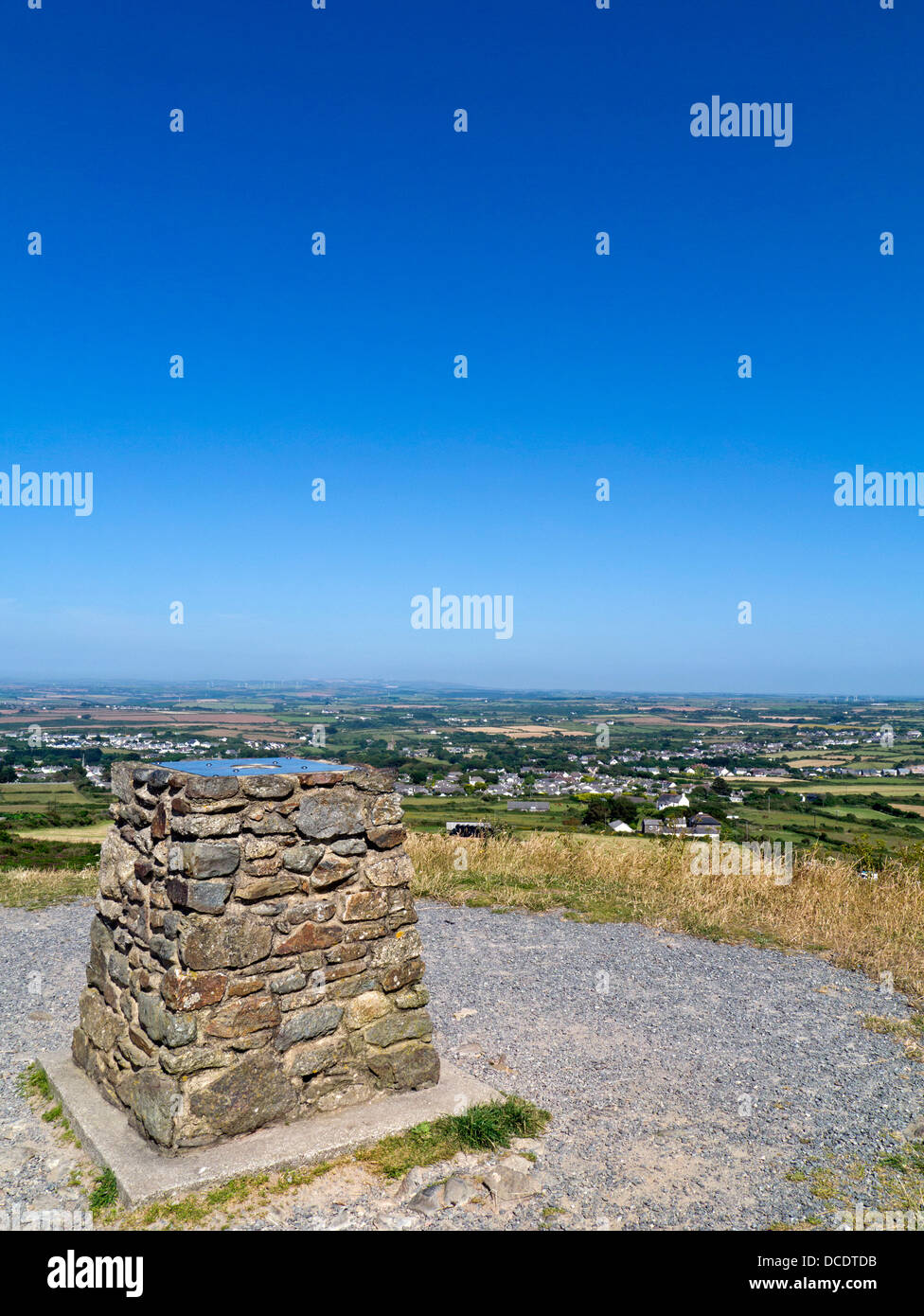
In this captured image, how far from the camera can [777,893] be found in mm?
10945

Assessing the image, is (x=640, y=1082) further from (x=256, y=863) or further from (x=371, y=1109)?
(x=256, y=863)

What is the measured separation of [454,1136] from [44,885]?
1020 centimetres

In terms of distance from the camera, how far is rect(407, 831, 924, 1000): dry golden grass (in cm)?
933

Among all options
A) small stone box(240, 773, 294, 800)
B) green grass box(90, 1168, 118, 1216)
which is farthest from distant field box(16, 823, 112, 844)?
small stone box(240, 773, 294, 800)

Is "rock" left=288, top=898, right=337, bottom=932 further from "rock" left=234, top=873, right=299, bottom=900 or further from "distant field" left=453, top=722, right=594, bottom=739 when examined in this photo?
"distant field" left=453, top=722, right=594, bottom=739

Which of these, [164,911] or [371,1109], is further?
[371,1109]

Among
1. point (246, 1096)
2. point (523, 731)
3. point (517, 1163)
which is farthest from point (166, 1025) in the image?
point (523, 731)

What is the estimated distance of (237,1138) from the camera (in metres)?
4.54

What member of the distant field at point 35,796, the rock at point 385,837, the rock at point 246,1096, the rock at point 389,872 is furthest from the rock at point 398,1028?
the distant field at point 35,796

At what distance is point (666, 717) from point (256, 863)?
6326 centimetres

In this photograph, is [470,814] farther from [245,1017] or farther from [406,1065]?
[245,1017]
